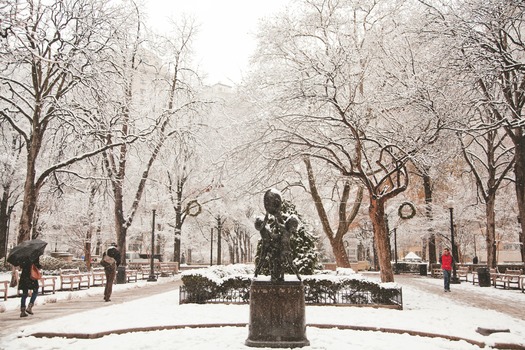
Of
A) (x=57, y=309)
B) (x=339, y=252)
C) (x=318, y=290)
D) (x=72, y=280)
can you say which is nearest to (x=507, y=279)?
(x=339, y=252)

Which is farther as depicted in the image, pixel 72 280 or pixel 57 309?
pixel 72 280

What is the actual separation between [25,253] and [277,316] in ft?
24.7

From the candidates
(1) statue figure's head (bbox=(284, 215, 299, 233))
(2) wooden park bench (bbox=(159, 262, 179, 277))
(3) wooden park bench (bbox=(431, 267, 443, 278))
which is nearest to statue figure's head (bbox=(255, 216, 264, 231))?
(1) statue figure's head (bbox=(284, 215, 299, 233))

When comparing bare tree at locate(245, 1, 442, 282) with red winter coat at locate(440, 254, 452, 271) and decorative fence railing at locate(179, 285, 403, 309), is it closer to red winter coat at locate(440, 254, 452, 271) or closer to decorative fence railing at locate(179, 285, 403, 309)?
decorative fence railing at locate(179, 285, 403, 309)

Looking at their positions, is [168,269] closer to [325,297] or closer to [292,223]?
[325,297]

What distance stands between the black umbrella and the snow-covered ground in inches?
69.1

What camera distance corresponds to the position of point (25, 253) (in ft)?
39.2

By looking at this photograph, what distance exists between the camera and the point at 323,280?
47.2 ft

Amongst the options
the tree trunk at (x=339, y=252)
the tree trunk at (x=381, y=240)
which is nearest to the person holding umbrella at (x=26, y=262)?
the tree trunk at (x=381, y=240)

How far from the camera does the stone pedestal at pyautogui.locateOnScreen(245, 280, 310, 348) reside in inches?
321

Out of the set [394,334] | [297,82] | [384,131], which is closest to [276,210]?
[394,334]

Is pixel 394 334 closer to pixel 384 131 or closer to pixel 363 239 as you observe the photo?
pixel 384 131

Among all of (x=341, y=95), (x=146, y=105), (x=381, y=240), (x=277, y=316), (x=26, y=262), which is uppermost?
(x=146, y=105)

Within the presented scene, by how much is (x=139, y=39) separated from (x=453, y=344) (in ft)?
71.4
